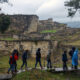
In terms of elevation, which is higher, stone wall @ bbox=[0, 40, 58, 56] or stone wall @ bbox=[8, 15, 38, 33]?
stone wall @ bbox=[8, 15, 38, 33]

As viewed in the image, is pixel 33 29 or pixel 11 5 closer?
pixel 33 29

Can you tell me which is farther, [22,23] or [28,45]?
[22,23]

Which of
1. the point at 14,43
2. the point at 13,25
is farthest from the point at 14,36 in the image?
the point at 13,25

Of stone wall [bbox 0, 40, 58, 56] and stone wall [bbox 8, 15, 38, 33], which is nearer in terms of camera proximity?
stone wall [bbox 0, 40, 58, 56]

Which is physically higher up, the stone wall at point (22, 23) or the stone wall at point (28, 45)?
the stone wall at point (22, 23)

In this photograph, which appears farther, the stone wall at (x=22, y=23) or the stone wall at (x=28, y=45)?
the stone wall at (x=22, y=23)

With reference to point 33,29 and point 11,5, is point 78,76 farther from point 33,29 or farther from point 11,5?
point 11,5

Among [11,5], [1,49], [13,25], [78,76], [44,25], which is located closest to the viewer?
[78,76]

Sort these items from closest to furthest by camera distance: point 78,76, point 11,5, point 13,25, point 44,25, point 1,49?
point 78,76 < point 1,49 < point 13,25 < point 11,5 < point 44,25

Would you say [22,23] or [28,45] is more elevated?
[22,23]

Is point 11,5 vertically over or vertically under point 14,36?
over

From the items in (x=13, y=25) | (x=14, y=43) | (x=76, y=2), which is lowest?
(x=14, y=43)

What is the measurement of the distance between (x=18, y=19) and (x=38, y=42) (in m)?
14.5

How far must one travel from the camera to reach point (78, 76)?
8.46 meters
